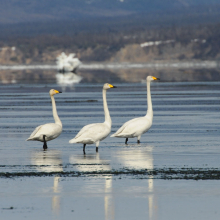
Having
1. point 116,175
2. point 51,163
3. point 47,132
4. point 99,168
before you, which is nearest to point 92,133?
point 47,132

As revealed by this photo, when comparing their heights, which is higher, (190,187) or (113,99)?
(113,99)

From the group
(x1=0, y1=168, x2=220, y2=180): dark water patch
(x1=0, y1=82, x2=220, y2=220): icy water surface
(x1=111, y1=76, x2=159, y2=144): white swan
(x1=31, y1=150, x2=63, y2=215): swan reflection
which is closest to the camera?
(x1=0, y1=82, x2=220, y2=220): icy water surface

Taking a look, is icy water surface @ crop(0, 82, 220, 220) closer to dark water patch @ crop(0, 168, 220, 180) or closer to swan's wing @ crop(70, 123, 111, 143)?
dark water patch @ crop(0, 168, 220, 180)

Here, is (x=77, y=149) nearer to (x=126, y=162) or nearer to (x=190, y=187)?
(x=126, y=162)

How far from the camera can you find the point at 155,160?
37.8 ft

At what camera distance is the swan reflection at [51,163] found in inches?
350

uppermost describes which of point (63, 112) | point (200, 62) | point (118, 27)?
point (118, 27)

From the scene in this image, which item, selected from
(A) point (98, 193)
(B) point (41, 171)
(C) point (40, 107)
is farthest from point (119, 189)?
(C) point (40, 107)

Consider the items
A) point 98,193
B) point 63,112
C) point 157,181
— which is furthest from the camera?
point 63,112

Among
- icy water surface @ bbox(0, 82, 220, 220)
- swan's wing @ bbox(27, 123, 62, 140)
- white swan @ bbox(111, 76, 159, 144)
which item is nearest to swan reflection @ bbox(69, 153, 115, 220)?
icy water surface @ bbox(0, 82, 220, 220)

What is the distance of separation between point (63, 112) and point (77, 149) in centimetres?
889

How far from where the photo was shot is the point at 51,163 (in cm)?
1138

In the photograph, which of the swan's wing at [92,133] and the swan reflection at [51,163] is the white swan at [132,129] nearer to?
the swan's wing at [92,133]

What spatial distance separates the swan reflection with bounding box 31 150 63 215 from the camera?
8.89 meters
